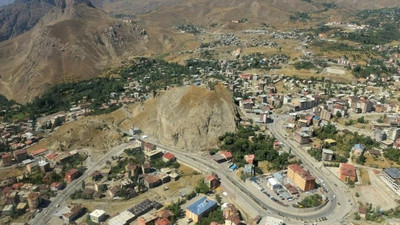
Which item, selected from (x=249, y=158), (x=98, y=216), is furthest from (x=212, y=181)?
(x=98, y=216)

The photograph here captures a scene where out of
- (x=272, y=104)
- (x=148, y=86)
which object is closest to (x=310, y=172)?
(x=272, y=104)

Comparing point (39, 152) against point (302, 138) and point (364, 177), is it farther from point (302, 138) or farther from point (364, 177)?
point (364, 177)

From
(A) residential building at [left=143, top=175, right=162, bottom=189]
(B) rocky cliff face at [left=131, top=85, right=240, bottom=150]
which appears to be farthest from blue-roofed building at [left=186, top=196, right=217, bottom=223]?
(B) rocky cliff face at [left=131, top=85, right=240, bottom=150]

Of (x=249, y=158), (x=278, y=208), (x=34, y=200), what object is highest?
(x=34, y=200)

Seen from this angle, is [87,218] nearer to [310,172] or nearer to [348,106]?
[310,172]

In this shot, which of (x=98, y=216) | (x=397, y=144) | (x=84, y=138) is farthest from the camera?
(x=84, y=138)

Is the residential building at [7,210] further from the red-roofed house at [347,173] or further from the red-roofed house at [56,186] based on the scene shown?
the red-roofed house at [347,173]

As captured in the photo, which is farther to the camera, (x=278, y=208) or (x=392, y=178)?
(x=392, y=178)
